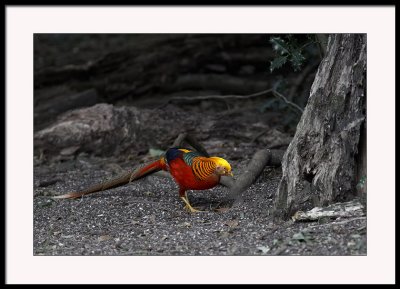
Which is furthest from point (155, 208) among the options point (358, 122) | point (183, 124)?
point (183, 124)

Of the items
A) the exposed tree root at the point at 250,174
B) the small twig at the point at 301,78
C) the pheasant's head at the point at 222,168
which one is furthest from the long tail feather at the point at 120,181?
the small twig at the point at 301,78

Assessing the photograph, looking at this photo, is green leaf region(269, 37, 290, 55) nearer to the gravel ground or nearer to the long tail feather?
the gravel ground

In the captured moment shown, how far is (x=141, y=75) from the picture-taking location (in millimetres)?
10523

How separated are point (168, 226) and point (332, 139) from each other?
5.46 ft

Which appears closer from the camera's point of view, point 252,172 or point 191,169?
point 191,169

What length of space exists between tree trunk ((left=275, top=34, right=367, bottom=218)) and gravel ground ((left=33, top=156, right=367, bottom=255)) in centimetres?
28

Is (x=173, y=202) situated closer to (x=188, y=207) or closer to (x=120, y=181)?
(x=188, y=207)

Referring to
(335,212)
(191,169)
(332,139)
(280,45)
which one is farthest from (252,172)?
(335,212)

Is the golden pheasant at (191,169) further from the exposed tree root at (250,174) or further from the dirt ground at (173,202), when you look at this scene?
the exposed tree root at (250,174)

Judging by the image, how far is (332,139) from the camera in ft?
18.1

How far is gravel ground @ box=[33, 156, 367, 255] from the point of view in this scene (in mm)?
5074

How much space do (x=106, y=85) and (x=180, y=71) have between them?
1.23 m

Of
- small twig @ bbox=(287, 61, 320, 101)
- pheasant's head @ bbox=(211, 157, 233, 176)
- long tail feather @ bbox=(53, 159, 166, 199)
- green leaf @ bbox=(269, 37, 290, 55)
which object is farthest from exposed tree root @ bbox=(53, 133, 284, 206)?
small twig @ bbox=(287, 61, 320, 101)

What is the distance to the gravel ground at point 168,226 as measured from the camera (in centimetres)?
507
